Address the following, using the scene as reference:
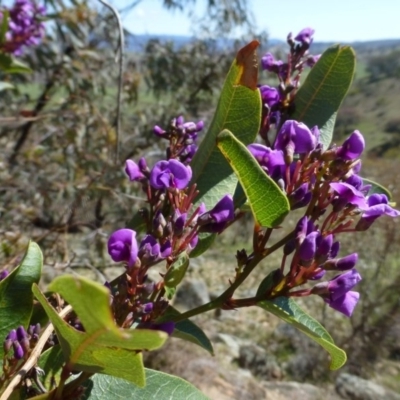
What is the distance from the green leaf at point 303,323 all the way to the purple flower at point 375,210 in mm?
145

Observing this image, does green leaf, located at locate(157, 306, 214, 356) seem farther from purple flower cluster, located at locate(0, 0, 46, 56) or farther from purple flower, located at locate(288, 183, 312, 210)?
purple flower cluster, located at locate(0, 0, 46, 56)

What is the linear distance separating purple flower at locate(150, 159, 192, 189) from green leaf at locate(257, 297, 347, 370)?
191 millimetres

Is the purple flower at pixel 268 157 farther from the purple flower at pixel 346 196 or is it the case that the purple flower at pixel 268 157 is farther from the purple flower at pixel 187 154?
the purple flower at pixel 187 154

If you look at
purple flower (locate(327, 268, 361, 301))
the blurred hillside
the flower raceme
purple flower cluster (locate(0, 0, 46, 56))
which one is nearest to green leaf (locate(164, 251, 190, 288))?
the flower raceme

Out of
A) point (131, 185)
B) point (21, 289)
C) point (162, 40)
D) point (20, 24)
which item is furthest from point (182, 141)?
point (162, 40)

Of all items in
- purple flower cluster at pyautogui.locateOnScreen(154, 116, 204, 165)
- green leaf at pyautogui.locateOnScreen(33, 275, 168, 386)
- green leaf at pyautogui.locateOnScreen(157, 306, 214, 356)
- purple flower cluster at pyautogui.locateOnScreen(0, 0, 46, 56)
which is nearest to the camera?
green leaf at pyautogui.locateOnScreen(33, 275, 168, 386)

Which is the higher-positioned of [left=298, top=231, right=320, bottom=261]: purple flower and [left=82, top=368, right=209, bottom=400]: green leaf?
[left=298, top=231, right=320, bottom=261]: purple flower

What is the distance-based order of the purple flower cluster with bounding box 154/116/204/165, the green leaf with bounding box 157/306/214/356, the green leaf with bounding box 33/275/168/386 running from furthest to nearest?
the purple flower cluster with bounding box 154/116/204/165 → the green leaf with bounding box 157/306/214/356 → the green leaf with bounding box 33/275/168/386

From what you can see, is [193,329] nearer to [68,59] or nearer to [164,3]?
[68,59]

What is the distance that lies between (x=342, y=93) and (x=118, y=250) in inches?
18.5

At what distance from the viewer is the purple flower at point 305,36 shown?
3.72ft

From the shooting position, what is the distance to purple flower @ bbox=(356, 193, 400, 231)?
2.65 ft

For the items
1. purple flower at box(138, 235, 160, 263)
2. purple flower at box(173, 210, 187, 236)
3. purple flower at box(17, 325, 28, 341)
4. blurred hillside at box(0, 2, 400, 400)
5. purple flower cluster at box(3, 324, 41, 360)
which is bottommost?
blurred hillside at box(0, 2, 400, 400)

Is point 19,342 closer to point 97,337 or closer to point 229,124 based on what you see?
point 97,337
